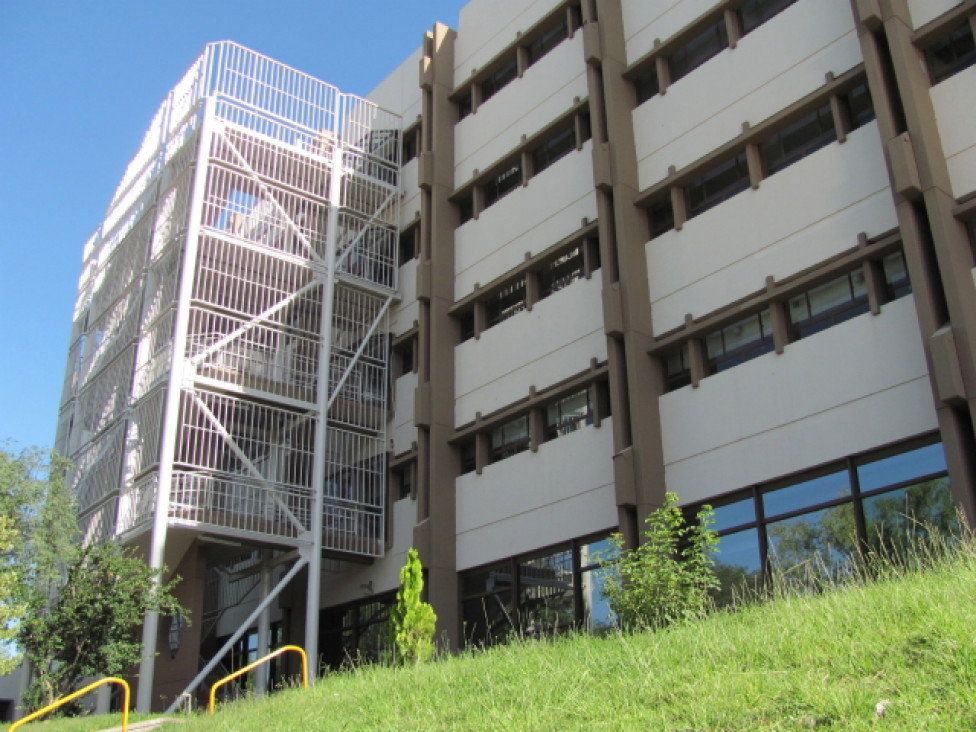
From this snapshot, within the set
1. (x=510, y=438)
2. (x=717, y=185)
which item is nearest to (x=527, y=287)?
(x=510, y=438)

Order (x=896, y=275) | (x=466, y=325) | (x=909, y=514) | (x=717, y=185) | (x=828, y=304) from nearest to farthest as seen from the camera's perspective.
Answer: (x=909, y=514), (x=896, y=275), (x=828, y=304), (x=717, y=185), (x=466, y=325)

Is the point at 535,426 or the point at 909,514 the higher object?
the point at 535,426

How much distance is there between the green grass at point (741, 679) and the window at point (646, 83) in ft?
48.1

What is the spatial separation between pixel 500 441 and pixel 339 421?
15.7 ft

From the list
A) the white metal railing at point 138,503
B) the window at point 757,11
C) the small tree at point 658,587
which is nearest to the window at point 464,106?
the window at point 757,11

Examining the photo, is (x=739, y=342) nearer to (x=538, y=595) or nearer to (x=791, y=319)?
(x=791, y=319)

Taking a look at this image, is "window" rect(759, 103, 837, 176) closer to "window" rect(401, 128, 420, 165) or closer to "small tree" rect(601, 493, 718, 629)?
"small tree" rect(601, 493, 718, 629)

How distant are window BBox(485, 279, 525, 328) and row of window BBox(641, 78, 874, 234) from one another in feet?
14.2

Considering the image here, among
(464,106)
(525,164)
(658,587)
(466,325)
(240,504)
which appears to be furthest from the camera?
A: (464,106)

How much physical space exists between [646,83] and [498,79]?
20.8 feet

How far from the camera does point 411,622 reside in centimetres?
2031

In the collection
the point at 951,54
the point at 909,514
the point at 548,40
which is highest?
the point at 548,40

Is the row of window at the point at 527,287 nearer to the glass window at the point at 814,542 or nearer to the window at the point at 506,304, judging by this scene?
the window at the point at 506,304

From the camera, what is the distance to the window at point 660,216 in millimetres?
23109
